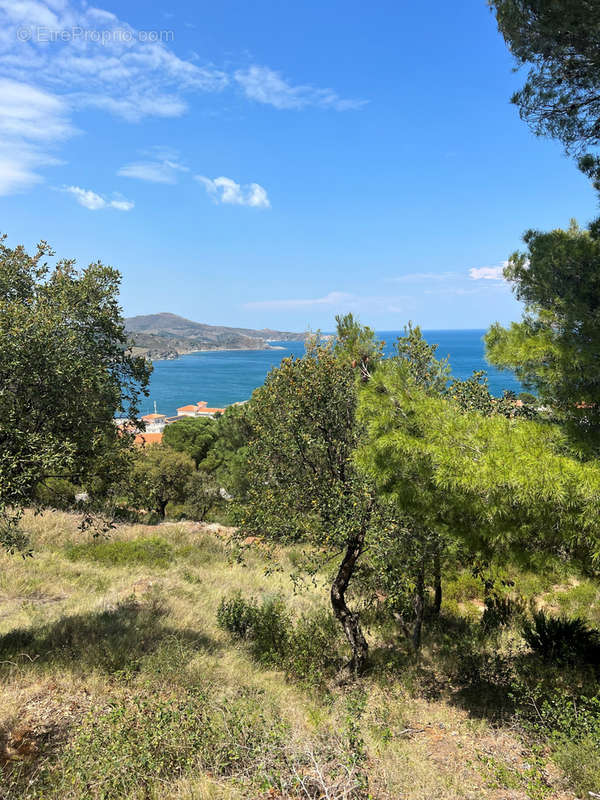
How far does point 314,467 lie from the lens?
30.3 feet

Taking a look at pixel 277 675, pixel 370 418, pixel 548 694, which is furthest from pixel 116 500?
pixel 548 694

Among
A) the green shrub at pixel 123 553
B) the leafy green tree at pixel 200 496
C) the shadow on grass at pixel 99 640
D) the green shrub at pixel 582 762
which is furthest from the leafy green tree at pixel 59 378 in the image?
the leafy green tree at pixel 200 496

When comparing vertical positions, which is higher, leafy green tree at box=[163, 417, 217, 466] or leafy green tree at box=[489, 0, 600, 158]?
leafy green tree at box=[489, 0, 600, 158]

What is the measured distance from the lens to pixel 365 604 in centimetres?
1313

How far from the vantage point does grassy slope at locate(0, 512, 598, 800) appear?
4887 millimetres

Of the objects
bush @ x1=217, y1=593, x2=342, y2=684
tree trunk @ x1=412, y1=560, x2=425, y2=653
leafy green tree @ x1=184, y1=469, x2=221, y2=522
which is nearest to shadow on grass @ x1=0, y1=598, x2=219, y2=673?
bush @ x1=217, y1=593, x2=342, y2=684

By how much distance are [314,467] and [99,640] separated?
18.4 feet

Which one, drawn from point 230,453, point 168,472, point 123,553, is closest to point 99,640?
point 123,553

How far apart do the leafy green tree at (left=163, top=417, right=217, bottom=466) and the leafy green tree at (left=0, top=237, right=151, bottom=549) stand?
36.2 meters

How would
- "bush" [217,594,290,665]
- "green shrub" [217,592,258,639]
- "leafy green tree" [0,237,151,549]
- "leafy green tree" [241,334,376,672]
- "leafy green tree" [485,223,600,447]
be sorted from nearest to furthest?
1. "leafy green tree" [485,223,600,447]
2. "leafy green tree" [0,237,151,549]
3. "leafy green tree" [241,334,376,672]
4. "bush" [217,594,290,665]
5. "green shrub" [217,592,258,639]

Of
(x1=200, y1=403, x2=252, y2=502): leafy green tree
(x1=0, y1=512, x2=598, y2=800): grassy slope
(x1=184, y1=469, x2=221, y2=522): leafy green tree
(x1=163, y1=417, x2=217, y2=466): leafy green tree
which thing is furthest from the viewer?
(x1=163, y1=417, x2=217, y2=466): leafy green tree

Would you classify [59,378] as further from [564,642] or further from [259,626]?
[564,642]

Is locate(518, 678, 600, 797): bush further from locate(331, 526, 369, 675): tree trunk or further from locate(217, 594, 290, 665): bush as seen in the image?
locate(217, 594, 290, 665): bush

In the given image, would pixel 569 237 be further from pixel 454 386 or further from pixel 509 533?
pixel 509 533
